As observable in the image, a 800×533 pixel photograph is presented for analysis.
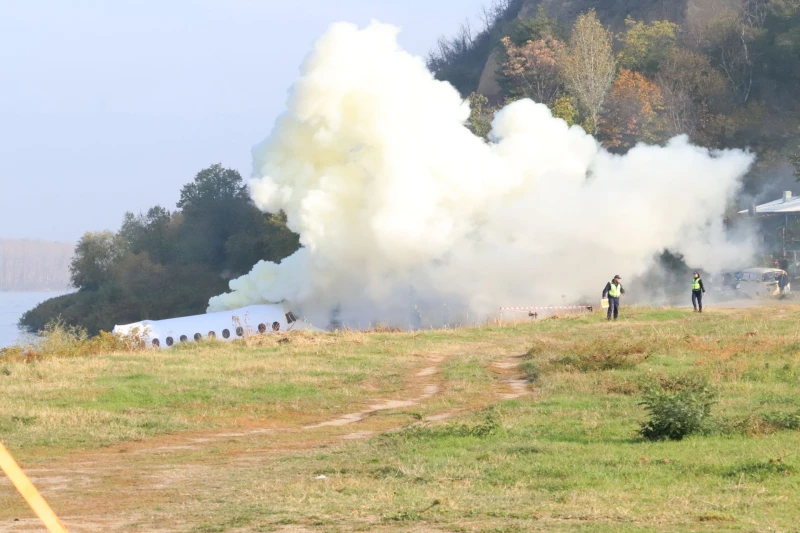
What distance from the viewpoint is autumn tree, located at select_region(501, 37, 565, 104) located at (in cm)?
7356

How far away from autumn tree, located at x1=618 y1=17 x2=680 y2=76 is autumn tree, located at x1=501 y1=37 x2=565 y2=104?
5538mm

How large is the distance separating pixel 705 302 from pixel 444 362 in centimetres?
2273

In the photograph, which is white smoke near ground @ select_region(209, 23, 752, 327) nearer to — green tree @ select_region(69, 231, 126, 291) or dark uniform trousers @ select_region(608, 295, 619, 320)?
dark uniform trousers @ select_region(608, 295, 619, 320)

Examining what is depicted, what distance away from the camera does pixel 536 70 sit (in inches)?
2950

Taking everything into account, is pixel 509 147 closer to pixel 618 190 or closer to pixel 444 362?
pixel 618 190

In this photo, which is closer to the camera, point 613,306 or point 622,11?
point 613,306

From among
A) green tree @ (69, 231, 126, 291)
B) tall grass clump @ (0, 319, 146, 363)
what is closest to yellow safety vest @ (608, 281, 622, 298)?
tall grass clump @ (0, 319, 146, 363)

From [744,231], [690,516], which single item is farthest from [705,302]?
[690,516]

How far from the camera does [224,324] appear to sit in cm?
4438

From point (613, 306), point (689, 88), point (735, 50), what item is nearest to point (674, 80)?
point (689, 88)

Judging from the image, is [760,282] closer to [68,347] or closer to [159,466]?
[68,347]

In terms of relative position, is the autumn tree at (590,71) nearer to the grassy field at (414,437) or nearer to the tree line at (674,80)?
the tree line at (674,80)

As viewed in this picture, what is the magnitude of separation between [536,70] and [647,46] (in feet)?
31.3

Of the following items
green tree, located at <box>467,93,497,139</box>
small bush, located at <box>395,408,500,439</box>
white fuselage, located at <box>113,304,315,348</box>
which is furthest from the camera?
green tree, located at <box>467,93,497,139</box>
